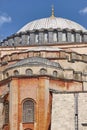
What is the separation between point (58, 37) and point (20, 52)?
19.1 ft

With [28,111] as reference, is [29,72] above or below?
above

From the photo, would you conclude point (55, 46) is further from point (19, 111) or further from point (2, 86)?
point (19, 111)

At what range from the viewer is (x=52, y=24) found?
51375 millimetres

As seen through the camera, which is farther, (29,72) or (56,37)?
(56,37)

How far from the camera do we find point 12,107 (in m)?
35.7

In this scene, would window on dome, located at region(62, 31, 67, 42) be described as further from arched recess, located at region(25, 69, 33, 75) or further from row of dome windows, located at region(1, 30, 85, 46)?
arched recess, located at region(25, 69, 33, 75)

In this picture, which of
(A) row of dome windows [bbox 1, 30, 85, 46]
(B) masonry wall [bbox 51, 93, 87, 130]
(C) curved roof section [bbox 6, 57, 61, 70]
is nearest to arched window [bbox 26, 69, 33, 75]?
(C) curved roof section [bbox 6, 57, 61, 70]

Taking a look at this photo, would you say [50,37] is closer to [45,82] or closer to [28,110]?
[45,82]

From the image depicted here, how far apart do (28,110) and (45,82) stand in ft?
7.87

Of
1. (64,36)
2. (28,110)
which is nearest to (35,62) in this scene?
(28,110)

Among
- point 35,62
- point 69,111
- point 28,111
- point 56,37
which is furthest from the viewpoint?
point 56,37

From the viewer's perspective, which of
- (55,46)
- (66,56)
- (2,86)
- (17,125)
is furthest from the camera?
(55,46)

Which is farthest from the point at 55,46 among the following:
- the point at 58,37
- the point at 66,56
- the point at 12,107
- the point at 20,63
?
the point at 12,107

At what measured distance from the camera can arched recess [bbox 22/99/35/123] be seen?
35594mm
